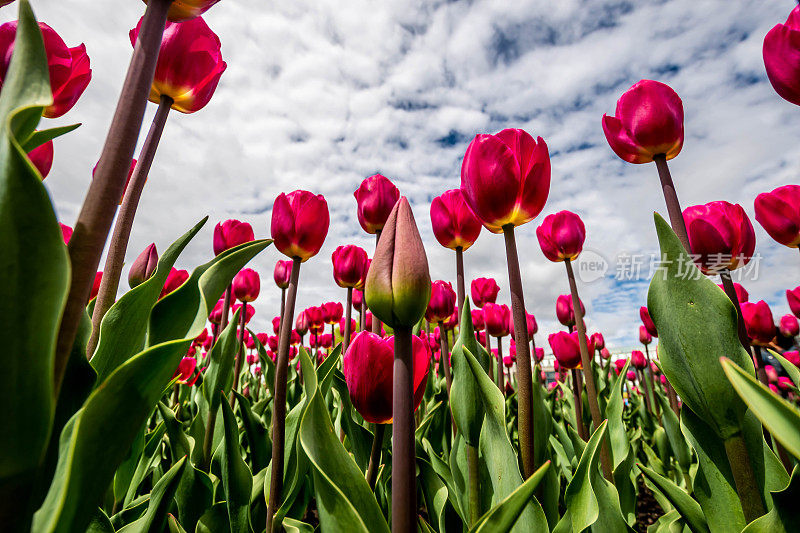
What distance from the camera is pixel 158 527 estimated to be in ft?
3.55

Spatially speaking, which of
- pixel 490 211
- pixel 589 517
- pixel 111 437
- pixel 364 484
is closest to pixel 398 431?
pixel 364 484

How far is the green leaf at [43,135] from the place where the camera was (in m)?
0.53

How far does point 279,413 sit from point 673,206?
1.28 m

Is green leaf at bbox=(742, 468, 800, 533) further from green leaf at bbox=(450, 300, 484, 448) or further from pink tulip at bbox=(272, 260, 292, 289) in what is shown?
pink tulip at bbox=(272, 260, 292, 289)

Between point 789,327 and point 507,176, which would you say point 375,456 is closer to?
point 507,176

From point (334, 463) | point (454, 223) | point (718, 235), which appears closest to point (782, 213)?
point (718, 235)

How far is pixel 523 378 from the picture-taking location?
39.2 inches

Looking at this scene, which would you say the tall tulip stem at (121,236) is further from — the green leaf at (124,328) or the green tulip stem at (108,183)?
the green tulip stem at (108,183)

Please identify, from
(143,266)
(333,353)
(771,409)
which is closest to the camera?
(771,409)

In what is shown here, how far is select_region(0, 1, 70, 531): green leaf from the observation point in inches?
15.6

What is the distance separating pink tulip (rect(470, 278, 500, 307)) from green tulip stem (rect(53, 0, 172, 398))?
3615mm

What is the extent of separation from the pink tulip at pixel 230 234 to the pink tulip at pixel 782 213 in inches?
100

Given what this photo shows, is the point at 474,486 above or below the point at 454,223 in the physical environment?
below

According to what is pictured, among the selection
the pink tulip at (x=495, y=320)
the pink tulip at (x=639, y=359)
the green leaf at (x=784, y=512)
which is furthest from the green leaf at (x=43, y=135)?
the pink tulip at (x=639, y=359)
